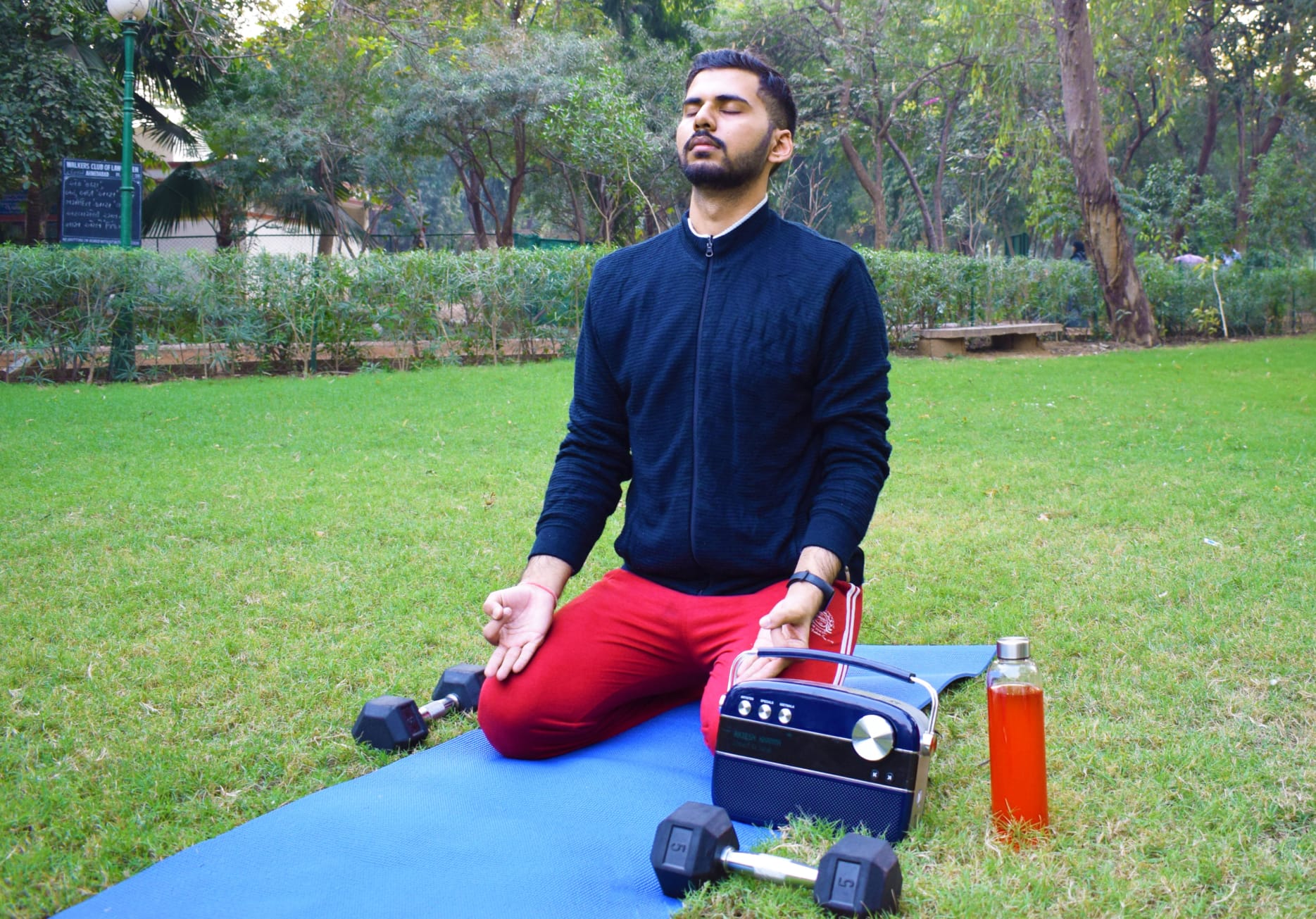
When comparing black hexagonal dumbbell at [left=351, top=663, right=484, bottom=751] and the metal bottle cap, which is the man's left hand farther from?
black hexagonal dumbbell at [left=351, top=663, right=484, bottom=751]

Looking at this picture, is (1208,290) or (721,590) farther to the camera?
(1208,290)

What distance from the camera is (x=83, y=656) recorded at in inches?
148

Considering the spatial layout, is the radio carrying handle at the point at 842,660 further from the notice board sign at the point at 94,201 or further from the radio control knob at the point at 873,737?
the notice board sign at the point at 94,201

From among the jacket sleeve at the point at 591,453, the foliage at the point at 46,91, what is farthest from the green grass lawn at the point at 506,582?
the foliage at the point at 46,91

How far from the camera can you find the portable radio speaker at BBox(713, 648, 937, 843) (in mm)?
2350

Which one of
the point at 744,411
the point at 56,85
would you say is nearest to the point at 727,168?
the point at 744,411

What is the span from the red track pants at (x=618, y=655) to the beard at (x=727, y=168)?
1.09m

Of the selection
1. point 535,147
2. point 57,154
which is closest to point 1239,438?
point 57,154

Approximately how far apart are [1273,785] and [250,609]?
3.49 metres

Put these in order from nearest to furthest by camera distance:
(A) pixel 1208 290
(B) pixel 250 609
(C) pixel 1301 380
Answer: (B) pixel 250 609
(C) pixel 1301 380
(A) pixel 1208 290

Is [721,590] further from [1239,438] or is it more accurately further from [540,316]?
[540,316]

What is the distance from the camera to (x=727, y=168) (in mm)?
2992

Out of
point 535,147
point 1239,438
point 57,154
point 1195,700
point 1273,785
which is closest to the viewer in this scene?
point 1273,785

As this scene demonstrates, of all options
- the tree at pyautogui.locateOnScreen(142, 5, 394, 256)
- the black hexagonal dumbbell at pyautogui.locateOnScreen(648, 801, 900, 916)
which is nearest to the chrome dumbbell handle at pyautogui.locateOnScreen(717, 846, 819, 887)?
the black hexagonal dumbbell at pyautogui.locateOnScreen(648, 801, 900, 916)
